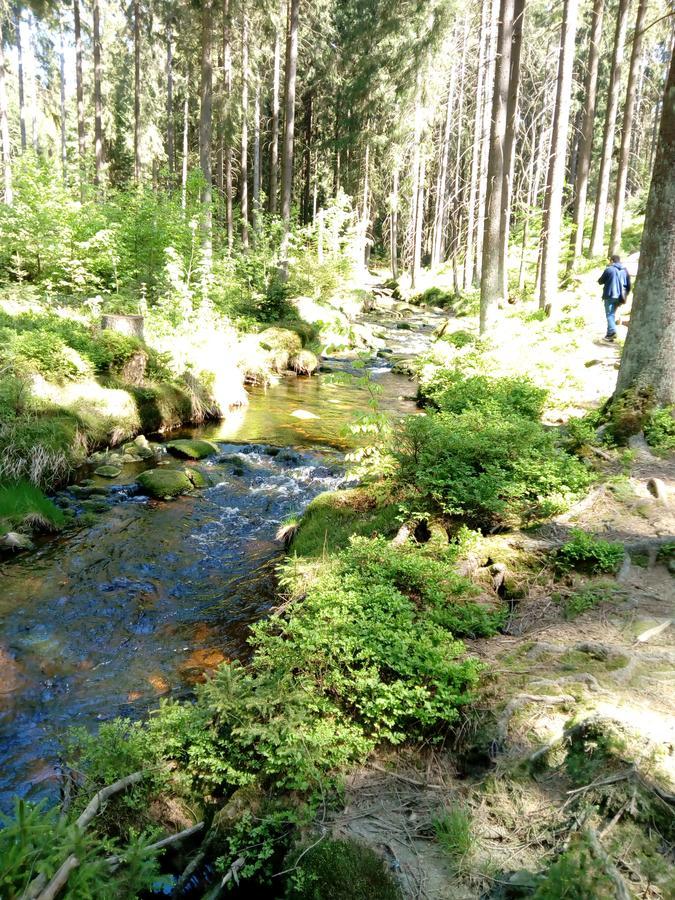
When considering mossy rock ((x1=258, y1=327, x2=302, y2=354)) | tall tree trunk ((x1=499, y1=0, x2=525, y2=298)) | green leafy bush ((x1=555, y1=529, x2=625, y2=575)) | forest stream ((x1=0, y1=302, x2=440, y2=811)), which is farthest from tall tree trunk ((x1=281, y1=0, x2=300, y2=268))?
green leafy bush ((x1=555, y1=529, x2=625, y2=575))

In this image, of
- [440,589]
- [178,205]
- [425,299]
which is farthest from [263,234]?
[440,589]

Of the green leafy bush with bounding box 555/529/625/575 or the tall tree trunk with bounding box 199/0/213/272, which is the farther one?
the tall tree trunk with bounding box 199/0/213/272

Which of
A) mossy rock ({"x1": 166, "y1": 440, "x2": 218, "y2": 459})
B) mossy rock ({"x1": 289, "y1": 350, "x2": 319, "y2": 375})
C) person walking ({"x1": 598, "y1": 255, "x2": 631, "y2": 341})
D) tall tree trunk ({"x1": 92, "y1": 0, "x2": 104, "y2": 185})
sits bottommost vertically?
mossy rock ({"x1": 166, "y1": 440, "x2": 218, "y2": 459})

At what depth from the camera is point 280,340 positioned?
17.4 m

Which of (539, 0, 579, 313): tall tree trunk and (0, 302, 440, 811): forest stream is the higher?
(539, 0, 579, 313): tall tree trunk

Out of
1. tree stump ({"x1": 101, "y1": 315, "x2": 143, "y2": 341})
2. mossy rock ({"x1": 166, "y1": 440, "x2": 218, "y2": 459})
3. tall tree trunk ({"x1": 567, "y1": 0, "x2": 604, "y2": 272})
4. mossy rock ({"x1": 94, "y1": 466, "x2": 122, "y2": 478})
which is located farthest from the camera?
tall tree trunk ({"x1": 567, "y1": 0, "x2": 604, "y2": 272})

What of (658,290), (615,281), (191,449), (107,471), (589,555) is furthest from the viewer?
(615,281)

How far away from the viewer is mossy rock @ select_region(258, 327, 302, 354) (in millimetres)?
17141

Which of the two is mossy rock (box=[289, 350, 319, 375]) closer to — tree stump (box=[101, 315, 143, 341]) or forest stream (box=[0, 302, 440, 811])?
tree stump (box=[101, 315, 143, 341])

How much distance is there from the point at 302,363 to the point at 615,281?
853cm

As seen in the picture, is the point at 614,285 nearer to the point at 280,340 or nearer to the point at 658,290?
the point at 658,290

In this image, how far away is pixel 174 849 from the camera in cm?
316

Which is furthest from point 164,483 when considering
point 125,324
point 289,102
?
point 289,102

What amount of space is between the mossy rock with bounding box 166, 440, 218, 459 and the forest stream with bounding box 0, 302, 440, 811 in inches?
9.0
